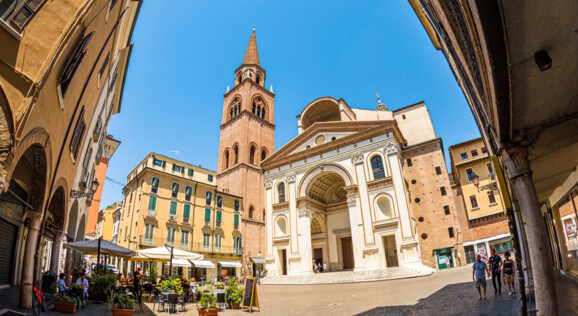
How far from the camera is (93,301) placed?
9570 mm

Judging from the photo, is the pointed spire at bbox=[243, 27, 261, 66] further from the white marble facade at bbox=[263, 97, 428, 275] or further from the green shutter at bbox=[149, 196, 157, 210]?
the green shutter at bbox=[149, 196, 157, 210]

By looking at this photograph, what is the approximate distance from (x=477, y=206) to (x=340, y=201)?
1207 cm

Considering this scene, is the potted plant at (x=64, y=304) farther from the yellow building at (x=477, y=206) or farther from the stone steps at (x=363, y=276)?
the yellow building at (x=477, y=206)

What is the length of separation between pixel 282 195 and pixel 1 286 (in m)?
22.8

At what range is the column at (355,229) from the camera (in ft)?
74.7

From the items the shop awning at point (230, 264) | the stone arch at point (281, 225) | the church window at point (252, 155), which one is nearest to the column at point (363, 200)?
the stone arch at point (281, 225)

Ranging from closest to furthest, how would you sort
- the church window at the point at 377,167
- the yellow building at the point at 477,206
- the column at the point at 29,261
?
the column at the point at 29,261 → the church window at the point at 377,167 → the yellow building at the point at 477,206

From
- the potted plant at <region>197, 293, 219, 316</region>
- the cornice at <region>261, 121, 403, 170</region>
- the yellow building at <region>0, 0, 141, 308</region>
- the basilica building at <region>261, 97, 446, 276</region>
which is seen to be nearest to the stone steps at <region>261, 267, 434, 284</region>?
the basilica building at <region>261, 97, 446, 276</region>

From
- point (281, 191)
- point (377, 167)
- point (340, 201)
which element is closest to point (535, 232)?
point (377, 167)

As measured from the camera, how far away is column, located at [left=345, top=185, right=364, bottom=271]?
22.8m

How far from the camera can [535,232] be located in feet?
13.8

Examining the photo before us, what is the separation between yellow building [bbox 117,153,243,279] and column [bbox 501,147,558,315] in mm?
24845

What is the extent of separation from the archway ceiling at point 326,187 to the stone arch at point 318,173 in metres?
0.42

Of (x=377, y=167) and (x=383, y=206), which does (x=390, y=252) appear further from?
(x=377, y=167)
